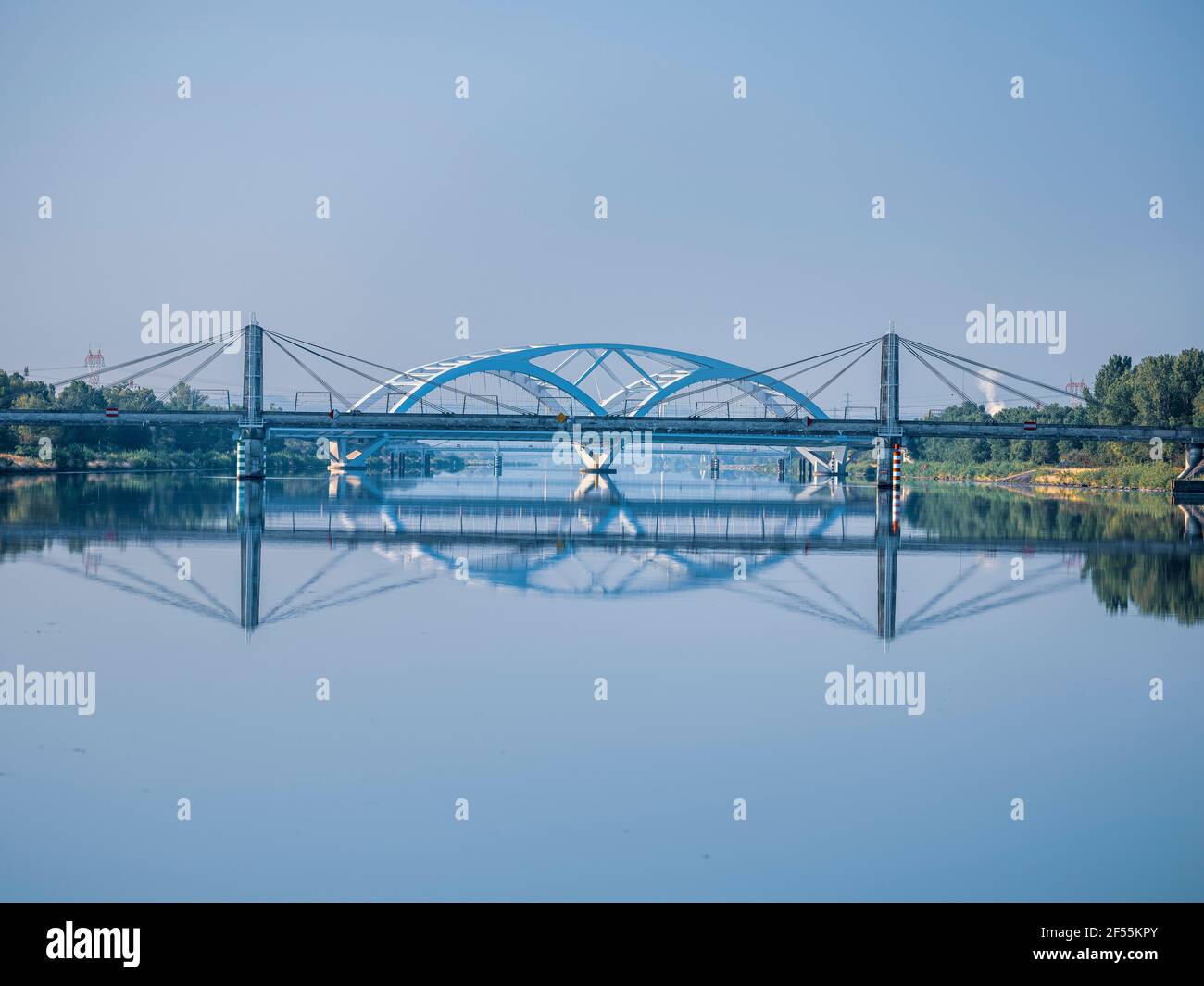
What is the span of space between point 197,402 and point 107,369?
5437 cm

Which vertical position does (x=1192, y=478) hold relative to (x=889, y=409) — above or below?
below

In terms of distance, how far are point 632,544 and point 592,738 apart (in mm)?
17437

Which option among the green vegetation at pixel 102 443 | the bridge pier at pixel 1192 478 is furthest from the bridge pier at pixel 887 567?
the green vegetation at pixel 102 443

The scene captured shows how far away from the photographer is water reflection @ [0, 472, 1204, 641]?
16141 millimetres

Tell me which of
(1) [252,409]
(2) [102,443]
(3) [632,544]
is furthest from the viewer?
(2) [102,443]

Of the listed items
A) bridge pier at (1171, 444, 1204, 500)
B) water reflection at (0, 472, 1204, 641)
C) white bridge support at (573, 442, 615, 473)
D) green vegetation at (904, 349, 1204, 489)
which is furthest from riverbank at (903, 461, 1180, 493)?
water reflection at (0, 472, 1204, 641)

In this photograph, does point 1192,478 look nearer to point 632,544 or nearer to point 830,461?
point 830,461

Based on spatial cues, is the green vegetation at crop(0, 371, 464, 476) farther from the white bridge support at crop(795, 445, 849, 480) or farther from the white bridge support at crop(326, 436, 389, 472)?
the white bridge support at crop(795, 445, 849, 480)

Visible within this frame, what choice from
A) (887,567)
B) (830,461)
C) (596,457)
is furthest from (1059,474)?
(887,567)

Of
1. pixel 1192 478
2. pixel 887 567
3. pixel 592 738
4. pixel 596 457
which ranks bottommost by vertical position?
pixel 592 738

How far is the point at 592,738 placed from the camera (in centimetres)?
804

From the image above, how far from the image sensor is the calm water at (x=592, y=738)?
5.68m

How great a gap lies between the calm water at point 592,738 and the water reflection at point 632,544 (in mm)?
216
